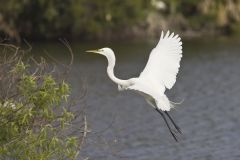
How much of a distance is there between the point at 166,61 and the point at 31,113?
3.31 metres

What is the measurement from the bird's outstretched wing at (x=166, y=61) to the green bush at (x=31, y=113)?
2700 mm

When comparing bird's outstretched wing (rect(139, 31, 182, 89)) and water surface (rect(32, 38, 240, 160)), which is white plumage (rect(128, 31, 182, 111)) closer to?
bird's outstretched wing (rect(139, 31, 182, 89))

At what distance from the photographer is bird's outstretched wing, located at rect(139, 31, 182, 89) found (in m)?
11.3

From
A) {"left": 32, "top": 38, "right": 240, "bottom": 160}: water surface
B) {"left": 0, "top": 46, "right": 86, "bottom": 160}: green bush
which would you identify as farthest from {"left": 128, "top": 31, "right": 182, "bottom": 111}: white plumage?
{"left": 0, "top": 46, "right": 86, "bottom": 160}: green bush

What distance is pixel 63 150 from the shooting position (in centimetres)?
884

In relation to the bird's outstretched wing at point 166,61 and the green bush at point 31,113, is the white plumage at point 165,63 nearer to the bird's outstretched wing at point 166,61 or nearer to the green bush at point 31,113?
the bird's outstretched wing at point 166,61

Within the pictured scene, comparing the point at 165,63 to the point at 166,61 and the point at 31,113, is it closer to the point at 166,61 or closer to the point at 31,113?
the point at 166,61

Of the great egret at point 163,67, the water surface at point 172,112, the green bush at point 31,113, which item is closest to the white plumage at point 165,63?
the great egret at point 163,67

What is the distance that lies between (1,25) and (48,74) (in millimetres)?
24624

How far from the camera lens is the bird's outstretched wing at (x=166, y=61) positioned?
11.3 meters

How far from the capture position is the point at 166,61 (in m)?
11.4

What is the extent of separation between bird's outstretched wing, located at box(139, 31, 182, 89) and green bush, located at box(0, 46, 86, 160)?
8.86 ft

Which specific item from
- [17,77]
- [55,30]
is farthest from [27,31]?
[17,77]

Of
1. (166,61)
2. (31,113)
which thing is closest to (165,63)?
(166,61)
